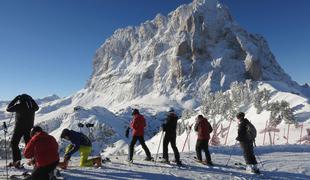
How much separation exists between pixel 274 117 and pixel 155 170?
56.4 metres

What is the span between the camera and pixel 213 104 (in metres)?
138

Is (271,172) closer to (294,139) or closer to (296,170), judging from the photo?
(296,170)

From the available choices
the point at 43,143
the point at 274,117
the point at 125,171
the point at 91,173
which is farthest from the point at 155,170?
the point at 274,117

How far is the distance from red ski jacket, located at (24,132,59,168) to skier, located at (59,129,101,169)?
2898 mm

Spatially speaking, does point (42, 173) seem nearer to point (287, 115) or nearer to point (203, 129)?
point (203, 129)

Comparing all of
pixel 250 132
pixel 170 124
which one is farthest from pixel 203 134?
pixel 250 132

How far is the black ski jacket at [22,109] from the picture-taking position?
13406 mm

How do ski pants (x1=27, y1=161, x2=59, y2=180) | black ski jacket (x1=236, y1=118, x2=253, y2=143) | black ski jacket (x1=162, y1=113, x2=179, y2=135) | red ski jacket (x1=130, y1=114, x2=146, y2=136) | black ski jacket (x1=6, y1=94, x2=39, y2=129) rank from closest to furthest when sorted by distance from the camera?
ski pants (x1=27, y1=161, x2=59, y2=180)
black ski jacket (x1=6, y1=94, x2=39, y2=129)
black ski jacket (x1=236, y1=118, x2=253, y2=143)
black ski jacket (x1=162, y1=113, x2=179, y2=135)
red ski jacket (x1=130, y1=114, x2=146, y2=136)

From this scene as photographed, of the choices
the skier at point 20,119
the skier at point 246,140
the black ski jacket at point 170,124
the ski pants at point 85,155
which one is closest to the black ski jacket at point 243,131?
the skier at point 246,140

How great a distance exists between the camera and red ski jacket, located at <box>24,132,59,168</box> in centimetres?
974

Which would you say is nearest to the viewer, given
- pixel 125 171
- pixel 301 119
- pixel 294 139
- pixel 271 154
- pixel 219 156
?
pixel 125 171

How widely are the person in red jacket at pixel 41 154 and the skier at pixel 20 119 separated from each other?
3.69 meters

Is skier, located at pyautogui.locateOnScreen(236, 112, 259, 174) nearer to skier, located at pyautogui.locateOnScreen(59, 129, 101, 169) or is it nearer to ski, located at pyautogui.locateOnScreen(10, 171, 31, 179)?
skier, located at pyautogui.locateOnScreen(59, 129, 101, 169)

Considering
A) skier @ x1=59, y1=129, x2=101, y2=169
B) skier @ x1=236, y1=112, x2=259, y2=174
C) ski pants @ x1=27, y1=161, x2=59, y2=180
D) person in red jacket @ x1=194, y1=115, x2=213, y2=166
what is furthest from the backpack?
ski pants @ x1=27, y1=161, x2=59, y2=180
